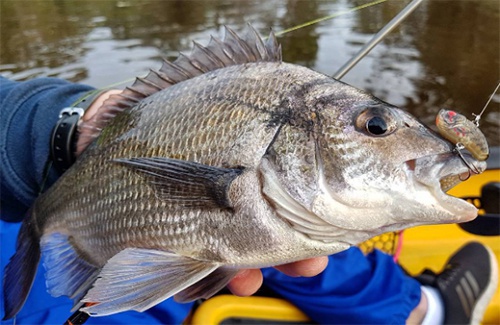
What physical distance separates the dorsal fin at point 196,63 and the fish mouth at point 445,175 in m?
0.50

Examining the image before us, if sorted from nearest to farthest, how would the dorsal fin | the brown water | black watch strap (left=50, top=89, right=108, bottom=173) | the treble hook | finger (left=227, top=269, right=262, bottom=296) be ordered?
1. the treble hook
2. the dorsal fin
3. finger (left=227, top=269, right=262, bottom=296)
4. black watch strap (left=50, top=89, right=108, bottom=173)
5. the brown water

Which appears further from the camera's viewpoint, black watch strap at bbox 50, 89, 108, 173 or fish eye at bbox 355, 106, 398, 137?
black watch strap at bbox 50, 89, 108, 173

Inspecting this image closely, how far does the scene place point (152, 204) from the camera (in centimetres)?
120

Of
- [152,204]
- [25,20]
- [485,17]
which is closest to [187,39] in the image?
[25,20]

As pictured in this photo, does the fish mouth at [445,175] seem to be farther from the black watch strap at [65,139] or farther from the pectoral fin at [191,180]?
the black watch strap at [65,139]

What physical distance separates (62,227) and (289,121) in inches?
30.9

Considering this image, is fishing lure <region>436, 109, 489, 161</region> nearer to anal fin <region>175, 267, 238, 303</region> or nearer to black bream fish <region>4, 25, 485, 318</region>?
black bream fish <region>4, 25, 485, 318</region>

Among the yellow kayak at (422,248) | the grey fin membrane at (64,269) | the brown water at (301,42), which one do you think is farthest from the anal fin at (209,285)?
the brown water at (301,42)

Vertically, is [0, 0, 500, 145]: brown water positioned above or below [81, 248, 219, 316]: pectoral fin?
below

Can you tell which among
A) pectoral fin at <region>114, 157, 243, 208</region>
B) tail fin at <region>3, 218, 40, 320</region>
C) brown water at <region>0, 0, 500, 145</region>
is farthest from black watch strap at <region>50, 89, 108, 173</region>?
brown water at <region>0, 0, 500, 145</region>

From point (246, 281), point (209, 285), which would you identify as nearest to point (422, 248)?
point (246, 281)

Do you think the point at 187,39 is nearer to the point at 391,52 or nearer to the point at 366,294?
the point at 391,52

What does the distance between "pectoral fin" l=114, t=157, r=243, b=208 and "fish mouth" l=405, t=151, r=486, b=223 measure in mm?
404

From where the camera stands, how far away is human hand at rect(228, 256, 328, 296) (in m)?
1.37
